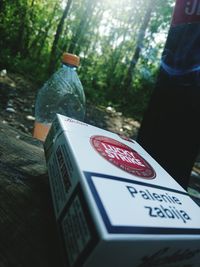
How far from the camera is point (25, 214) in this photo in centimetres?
56

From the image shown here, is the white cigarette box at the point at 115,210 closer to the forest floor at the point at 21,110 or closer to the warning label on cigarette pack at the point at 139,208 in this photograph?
the warning label on cigarette pack at the point at 139,208

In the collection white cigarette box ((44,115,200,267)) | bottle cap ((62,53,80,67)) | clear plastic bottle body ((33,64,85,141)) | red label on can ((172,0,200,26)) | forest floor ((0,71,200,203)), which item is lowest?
forest floor ((0,71,200,203))

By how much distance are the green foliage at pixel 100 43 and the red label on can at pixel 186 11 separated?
683 cm

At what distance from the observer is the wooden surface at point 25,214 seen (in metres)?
0.47

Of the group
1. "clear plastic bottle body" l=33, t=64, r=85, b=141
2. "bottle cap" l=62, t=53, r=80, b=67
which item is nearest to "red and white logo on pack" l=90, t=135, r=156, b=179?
"bottle cap" l=62, t=53, r=80, b=67

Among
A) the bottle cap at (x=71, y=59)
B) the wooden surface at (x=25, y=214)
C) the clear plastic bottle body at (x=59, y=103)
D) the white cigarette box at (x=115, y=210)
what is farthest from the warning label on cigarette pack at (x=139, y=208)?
the clear plastic bottle body at (x=59, y=103)

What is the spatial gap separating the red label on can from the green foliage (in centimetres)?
683

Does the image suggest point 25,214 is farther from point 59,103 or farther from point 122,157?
point 59,103

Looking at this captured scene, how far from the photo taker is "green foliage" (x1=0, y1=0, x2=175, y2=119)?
30.5 ft

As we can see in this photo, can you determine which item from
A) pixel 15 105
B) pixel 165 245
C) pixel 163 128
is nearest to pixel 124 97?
pixel 15 105

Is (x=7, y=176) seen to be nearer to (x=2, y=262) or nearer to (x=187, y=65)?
(x=2, y=262)

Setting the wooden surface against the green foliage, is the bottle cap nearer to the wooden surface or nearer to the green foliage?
the wooden surface

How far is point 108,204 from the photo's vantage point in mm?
440

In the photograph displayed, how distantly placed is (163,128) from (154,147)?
0.26ft
